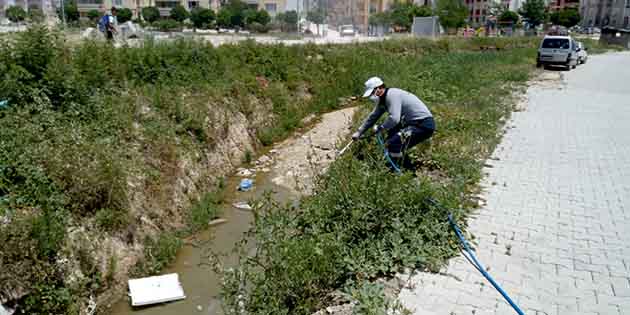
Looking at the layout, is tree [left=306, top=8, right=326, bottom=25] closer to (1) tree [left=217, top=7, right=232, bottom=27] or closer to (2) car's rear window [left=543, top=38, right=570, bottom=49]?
(1) tree [left=217, top=7, right=232, bottom=27]

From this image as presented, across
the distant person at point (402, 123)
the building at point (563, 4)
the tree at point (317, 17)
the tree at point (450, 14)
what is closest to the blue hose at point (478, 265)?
the distant person at point (402, 123)

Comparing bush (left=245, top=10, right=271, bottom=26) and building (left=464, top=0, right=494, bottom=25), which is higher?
building (left=464, top=0, right=494, bottom=25)

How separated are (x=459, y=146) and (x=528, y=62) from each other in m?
23.4

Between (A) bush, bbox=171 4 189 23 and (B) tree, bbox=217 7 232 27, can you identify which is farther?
(A) bush, bbox=171 4 189 23

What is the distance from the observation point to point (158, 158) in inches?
335

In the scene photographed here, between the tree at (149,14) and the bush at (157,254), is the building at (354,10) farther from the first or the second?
the bush at (157,254)

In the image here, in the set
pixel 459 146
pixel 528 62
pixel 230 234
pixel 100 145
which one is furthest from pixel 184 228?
pixel 528 62

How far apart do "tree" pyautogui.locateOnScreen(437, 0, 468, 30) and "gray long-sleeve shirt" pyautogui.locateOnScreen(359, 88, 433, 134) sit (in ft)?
195

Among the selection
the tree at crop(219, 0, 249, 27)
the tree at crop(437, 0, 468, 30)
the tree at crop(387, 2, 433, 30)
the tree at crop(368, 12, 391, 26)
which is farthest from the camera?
the tree at crop(387, 2, 433, 30)

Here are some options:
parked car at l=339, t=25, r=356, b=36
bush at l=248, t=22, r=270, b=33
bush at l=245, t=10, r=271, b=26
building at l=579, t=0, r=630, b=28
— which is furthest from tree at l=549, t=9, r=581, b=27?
bush at l=248, t=22, r=270, b=33

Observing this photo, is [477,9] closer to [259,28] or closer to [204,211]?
[259,28]

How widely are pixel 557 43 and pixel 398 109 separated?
1001 inches

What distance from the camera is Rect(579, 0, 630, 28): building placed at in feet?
309

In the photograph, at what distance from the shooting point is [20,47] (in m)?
8.23
